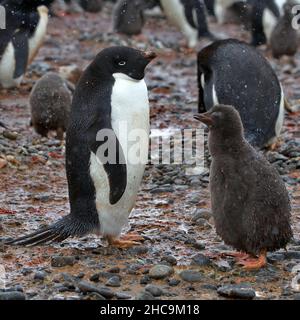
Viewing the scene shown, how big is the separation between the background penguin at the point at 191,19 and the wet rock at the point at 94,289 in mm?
8701

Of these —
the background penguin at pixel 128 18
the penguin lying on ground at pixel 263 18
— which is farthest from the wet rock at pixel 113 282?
the background penguin at pixel 128 18

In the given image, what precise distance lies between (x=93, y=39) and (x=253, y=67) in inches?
249

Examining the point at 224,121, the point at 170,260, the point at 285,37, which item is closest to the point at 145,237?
the point at 170,260

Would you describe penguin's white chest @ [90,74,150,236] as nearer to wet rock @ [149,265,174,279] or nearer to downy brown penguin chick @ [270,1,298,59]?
wet rock @ [149,265,174,279]

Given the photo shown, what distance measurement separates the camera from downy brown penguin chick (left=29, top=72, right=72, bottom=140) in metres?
7.14

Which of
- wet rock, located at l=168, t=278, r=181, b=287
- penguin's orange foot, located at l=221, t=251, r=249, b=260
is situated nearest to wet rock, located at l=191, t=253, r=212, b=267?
penguin's orange foot, located at l=221, t=251, r=249, b=260

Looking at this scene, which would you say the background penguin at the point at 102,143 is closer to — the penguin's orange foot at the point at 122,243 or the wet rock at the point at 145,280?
the penguin's orange foot at the point at 122,243

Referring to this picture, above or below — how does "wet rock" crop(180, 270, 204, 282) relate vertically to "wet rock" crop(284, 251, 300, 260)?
below

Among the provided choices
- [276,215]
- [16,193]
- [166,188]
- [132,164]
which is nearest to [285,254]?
[276,215]

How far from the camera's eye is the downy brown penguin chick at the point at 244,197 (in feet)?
13.4

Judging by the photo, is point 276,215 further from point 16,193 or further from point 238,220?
point 16,193

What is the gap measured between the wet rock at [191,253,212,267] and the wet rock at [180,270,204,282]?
16 cm

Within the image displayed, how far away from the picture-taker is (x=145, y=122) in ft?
15.0

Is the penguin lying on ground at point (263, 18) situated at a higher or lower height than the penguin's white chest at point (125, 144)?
higher
